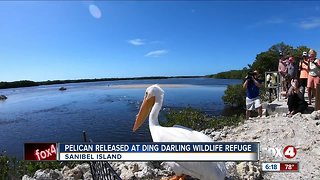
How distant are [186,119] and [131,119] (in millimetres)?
9467

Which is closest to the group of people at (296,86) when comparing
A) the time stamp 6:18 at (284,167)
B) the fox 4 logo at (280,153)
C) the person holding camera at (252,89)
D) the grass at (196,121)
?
the person holding camera at (252,89)

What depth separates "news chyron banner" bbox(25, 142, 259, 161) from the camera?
431cm

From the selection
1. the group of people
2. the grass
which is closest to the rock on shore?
the group of people

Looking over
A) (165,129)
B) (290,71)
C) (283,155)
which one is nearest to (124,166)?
(165,129)

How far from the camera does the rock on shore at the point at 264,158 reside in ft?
20.8

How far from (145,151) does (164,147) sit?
12.7 inches

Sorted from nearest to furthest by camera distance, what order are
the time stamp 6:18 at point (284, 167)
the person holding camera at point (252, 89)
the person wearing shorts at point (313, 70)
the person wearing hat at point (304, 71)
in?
the time stamp 6:18 at point (284, 167), the person holding camera at point (252, 89), the person wearing shorts at point (313, 70), the person wearing hat at point (304, 71)

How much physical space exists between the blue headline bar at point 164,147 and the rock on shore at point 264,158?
6.45 feet

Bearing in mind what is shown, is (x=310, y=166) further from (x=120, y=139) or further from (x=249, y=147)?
(x=120, y=139)

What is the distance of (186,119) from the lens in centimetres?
1372

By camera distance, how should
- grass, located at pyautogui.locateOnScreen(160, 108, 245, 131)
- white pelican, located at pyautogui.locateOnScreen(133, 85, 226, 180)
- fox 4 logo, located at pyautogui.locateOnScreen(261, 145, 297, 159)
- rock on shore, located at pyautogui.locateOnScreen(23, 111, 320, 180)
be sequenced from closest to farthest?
white pelican, located at pyautogui.locateOnScreen(133, 85, 226, 180)
rock on shore, located at pyautogui.locateOnScreen(23, 111, 320, 180)
fox 4 logo, located at pyautogui.locateOnScreen(261, 145, 297, 159)
grass, located at pyautogui.locateOnScreen(160, 108, 245, 131)

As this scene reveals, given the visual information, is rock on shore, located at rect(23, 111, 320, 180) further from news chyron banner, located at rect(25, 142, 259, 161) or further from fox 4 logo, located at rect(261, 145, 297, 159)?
news chyron banner, located at rect(25, 142, 259, 161)

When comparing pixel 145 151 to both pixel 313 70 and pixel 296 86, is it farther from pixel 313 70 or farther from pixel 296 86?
pixel 313 70

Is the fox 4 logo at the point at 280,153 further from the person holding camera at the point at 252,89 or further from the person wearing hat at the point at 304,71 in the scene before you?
the person wearing hat at the point at 304,71
